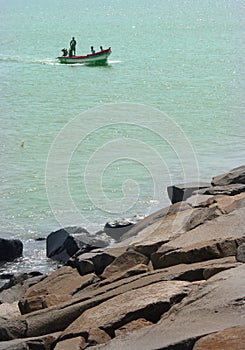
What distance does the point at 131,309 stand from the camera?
8.88 meters

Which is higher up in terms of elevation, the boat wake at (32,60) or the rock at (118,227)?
the boat wake at (32,60)

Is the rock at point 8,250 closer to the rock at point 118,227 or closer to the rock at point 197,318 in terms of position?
the rock at point 118,227

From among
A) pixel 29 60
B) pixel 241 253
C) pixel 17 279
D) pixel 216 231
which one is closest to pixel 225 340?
pixel 241 253

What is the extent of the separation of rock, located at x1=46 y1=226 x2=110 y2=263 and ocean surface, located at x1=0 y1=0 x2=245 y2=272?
11.0 inches

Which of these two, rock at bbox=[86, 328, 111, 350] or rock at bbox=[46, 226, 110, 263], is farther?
rock at bbox=[46, 226, 110, 263]

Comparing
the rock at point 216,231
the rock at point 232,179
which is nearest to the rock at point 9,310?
the rock at point 216,231

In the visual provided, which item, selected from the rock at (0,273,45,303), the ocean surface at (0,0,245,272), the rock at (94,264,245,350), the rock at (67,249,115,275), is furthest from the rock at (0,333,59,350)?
the ocean surface at (0,0,245,272)

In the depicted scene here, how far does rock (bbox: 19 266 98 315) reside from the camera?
10430mm

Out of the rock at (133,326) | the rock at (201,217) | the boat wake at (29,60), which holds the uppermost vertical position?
the boat wake at (29,60)

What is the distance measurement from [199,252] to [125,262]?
1.41 m

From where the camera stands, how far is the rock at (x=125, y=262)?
11188 millimetres

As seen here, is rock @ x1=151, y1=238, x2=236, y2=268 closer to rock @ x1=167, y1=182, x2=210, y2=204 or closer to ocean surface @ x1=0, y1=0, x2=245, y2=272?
ocean surface @ x1=0, y1=0, x2=245, y2=272

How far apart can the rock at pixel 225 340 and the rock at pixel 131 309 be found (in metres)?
1.53

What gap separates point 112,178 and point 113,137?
6.33 m
